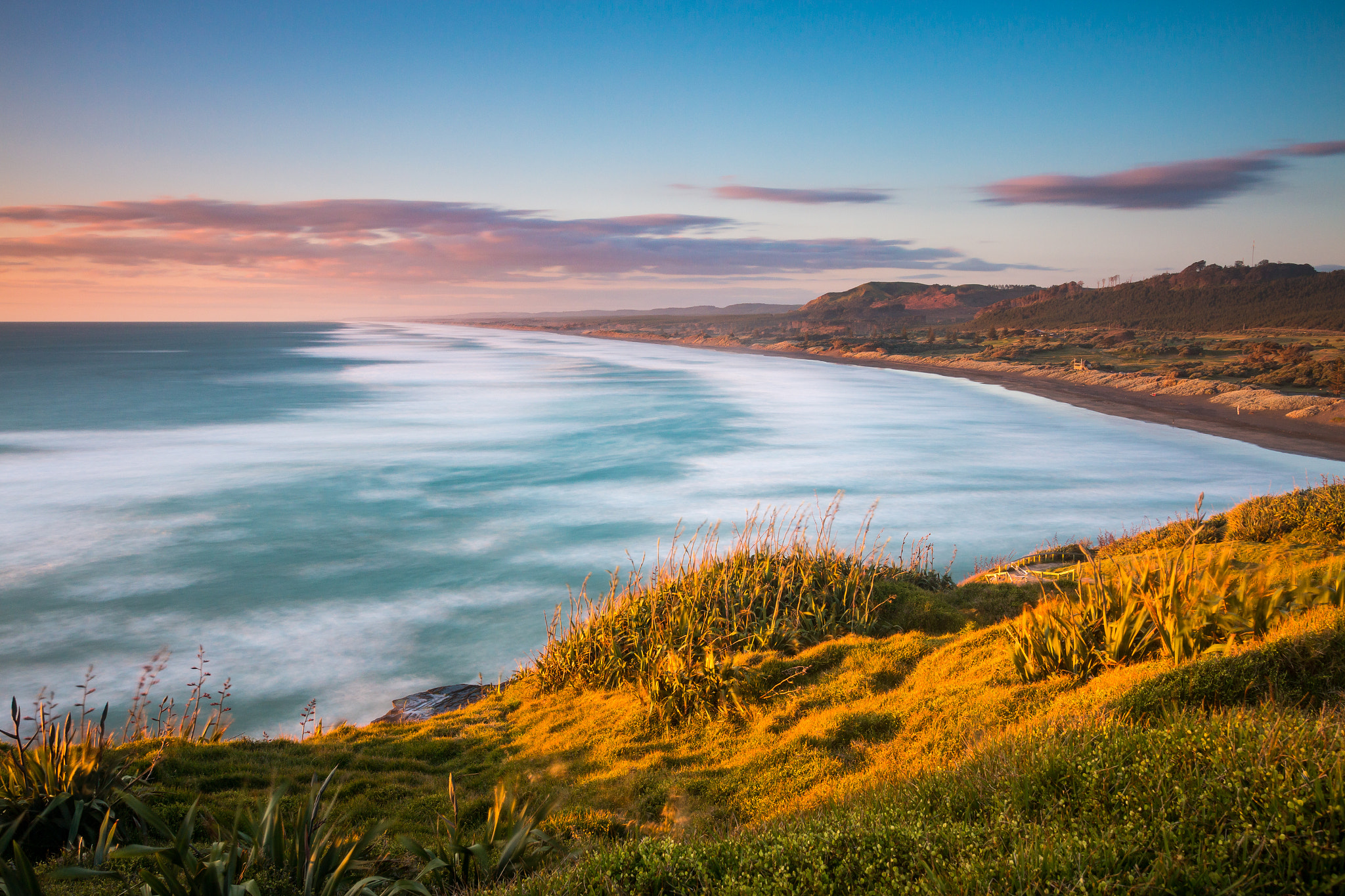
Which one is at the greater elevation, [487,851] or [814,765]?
[487,851]

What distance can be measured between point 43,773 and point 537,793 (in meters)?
3.19

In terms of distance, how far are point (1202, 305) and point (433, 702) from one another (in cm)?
11274

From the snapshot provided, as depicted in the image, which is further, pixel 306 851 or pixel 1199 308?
pixel 1199 308

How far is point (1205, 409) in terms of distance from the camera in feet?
108

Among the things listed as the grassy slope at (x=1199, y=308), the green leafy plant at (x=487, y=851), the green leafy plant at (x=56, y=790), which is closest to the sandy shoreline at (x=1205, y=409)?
the green leafy plant at (x=487, y=851)

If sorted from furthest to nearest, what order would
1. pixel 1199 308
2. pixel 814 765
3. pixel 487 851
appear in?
pixel 1199 308
pixel 814 765
pixel 487 851

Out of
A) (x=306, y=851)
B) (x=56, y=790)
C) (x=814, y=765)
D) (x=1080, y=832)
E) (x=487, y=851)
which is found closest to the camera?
(x=1080, y=832)

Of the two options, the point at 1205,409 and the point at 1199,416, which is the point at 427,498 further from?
the point at 1205,409

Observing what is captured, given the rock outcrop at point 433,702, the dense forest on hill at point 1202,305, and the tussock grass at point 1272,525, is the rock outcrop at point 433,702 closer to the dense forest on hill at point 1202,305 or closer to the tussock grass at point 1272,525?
the tussock grass at point 1272,525

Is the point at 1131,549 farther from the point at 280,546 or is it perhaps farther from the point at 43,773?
the point at 280,546

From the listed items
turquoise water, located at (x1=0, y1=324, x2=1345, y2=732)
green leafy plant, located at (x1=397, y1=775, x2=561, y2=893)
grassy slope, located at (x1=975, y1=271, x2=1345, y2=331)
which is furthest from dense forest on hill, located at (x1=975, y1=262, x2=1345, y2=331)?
green leafy plant, located at (x1=397, y1=775, x2=561, y2=893)

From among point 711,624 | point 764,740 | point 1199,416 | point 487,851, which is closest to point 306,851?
point 487,851

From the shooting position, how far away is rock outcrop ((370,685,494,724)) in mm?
8914

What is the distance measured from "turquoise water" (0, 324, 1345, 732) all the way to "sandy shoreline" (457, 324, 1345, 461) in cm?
149
